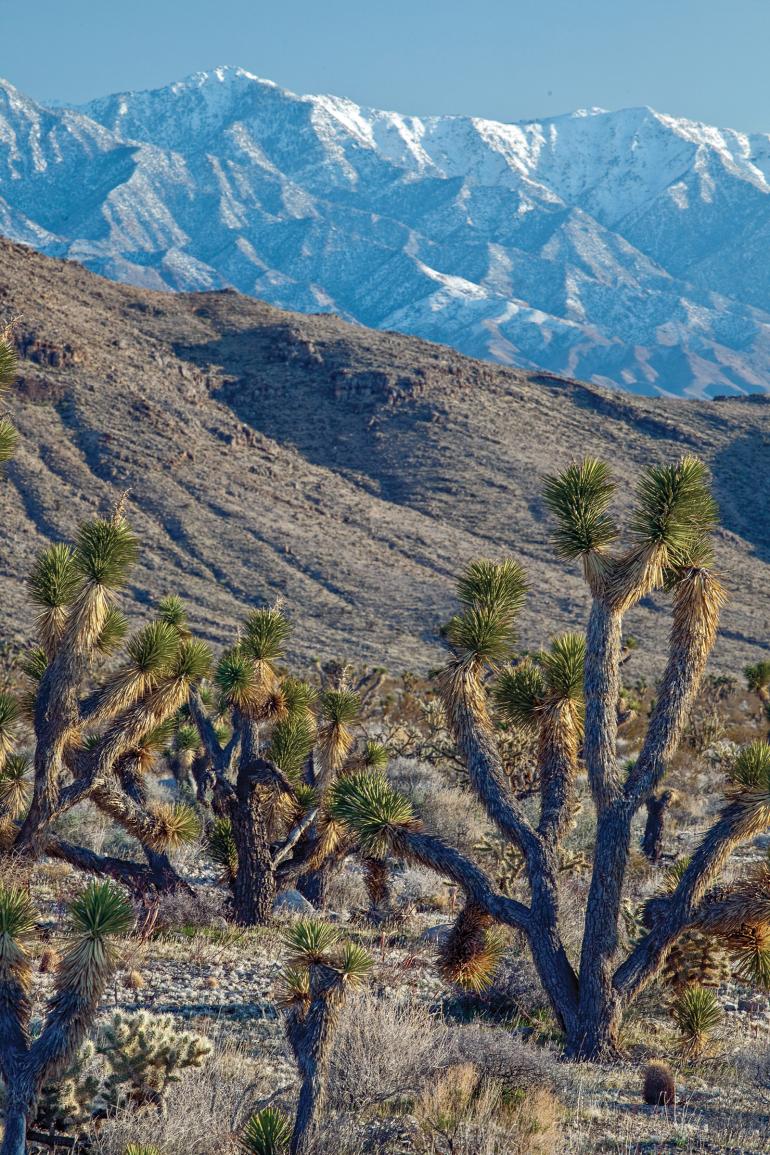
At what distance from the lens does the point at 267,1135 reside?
5.00 meters

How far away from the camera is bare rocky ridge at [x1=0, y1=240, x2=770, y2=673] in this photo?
140 feet

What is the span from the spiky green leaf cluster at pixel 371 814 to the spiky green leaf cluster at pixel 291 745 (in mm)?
3300

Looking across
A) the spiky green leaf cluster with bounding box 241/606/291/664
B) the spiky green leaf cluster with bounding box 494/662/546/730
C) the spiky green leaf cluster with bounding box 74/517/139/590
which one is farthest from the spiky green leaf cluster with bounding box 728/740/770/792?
the spiky green leaf cluster with bounding box 74/517/139/590

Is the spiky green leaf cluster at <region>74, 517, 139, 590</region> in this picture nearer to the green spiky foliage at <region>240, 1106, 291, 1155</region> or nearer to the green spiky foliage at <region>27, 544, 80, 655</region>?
the green spiky foliage at <region>27, 544, 80, 655</region>

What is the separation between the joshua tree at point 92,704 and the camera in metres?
9.45

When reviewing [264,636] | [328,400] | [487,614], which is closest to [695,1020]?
[487,614]

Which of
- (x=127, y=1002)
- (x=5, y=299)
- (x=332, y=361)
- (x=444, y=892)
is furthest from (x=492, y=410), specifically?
(x=127, y=1002)

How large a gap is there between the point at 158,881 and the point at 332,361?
194 feet

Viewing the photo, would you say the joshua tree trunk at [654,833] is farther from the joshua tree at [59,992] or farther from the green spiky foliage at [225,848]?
the joshua tree at [59,992]

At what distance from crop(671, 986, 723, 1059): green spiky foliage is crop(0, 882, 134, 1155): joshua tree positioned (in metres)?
4.31

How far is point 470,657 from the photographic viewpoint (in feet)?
27.8

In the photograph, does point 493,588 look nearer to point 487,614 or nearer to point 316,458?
point 487,614

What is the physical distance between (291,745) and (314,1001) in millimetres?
5680

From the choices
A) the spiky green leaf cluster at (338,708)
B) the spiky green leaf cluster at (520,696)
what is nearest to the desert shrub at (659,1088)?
the spiky green leaf cluster at (520,696)
